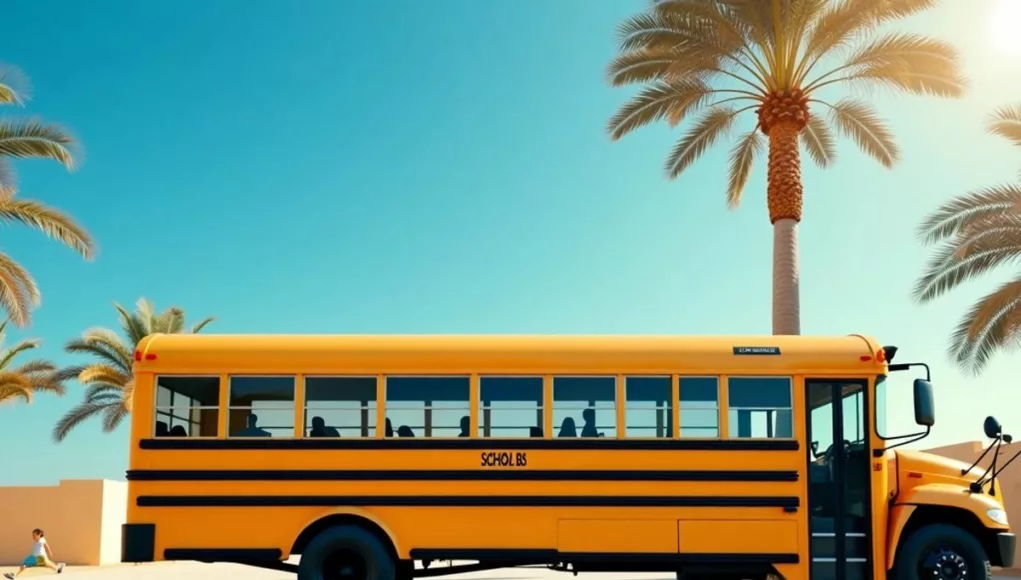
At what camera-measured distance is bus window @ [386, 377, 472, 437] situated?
32.8 feet

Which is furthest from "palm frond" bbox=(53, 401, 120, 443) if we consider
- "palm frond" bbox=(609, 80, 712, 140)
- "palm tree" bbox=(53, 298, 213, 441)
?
"palm frond" bbox=(609, 80, 712, 140)

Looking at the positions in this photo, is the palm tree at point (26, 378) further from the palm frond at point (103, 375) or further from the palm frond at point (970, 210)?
the palm frond at point (970, 210)

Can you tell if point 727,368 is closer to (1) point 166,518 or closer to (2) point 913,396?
(2) point 913,396

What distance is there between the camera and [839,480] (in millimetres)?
10062

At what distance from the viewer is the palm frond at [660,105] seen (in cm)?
2069

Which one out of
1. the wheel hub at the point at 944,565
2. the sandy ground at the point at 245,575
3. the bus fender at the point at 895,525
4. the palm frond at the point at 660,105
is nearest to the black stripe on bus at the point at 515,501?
the bus fender at the point at 895,525

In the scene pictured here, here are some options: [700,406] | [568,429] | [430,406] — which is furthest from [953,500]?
[430,406]

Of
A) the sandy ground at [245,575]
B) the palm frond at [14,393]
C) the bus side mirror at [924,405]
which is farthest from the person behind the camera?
the palm frond at [14,393]

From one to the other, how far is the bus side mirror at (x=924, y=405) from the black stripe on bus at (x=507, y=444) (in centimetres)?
114

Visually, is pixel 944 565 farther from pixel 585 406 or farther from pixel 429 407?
pixel 429 407

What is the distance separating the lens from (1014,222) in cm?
1959

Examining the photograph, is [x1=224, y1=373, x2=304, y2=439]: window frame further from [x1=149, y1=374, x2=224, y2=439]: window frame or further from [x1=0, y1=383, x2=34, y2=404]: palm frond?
[x1=0, y1=383, x2=34, y2=404]: palm frond

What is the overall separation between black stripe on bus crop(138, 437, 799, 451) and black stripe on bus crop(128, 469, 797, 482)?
0.22 m

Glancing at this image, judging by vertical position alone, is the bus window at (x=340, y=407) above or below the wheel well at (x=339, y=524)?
above
